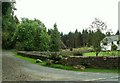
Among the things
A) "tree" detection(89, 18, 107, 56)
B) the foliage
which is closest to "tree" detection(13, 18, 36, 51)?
the foliage

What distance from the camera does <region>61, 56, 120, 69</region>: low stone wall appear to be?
78.8ft

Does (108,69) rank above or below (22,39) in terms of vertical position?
below

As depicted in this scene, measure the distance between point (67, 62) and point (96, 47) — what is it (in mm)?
7627

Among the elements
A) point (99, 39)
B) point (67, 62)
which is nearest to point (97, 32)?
point (99, 39)

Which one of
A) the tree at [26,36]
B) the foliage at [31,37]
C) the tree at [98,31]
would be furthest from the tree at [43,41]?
the tree at [98,31]

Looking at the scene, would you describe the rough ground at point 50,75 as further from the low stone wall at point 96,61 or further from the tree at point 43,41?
the tree at point 43,41

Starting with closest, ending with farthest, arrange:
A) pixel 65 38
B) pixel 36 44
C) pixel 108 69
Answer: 1. pixel 108 69
2. pixel 36 44
3. pixel 65 38

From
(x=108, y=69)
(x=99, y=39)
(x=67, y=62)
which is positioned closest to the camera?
(x=108, y=69)

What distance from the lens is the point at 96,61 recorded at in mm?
24516

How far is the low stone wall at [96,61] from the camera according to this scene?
24016 mm

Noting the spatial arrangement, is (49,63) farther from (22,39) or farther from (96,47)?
(22,39)

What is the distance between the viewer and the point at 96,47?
3250cm

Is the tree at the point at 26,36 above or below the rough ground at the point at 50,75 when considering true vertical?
above

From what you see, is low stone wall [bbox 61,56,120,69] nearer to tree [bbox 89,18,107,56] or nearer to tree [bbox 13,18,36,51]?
tree [bbox 89,18,107,56]
